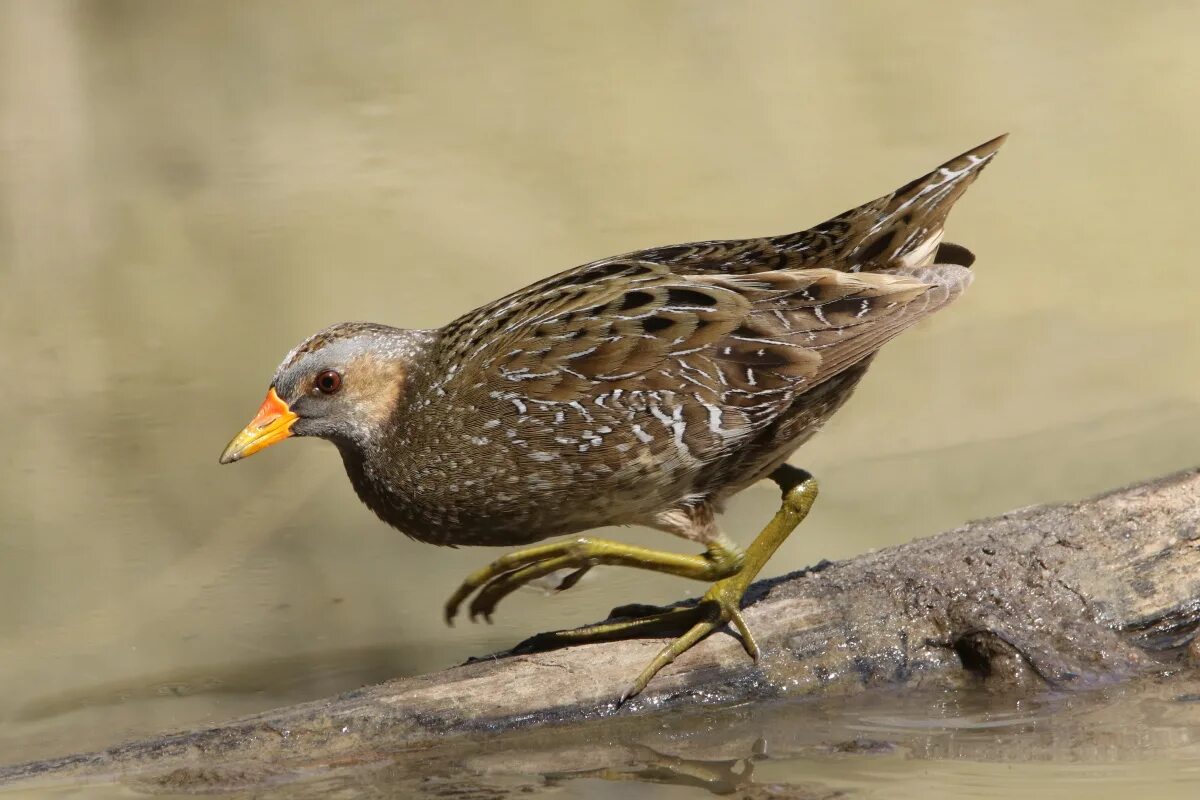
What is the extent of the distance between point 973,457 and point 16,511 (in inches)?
162

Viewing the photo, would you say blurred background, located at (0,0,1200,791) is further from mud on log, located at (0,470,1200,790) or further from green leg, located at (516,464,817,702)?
mud on log, located at (0,470,1200,790)

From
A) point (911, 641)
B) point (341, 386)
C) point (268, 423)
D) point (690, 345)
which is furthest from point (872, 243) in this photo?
point (268, 423)

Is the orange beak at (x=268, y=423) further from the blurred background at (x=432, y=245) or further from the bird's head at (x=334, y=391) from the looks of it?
the blurred background at (x=432, y=245)

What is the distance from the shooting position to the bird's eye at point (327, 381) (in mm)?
5152

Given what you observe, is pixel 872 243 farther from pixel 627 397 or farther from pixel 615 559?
pixel 615 559

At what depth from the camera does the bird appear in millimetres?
4926

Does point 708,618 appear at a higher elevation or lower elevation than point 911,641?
higher

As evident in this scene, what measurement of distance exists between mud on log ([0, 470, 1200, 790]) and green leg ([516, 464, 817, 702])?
5 cm

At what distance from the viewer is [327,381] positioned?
5.16 metres

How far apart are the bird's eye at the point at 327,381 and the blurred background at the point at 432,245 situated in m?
1.37

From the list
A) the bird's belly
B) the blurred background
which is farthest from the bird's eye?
the blurred background

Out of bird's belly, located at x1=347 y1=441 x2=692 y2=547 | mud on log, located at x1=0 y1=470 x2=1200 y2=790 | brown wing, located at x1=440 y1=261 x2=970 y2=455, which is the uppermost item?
brown wing, located at x1=440 y1=261 x2=970 y2=455

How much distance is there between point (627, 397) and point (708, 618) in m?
0.69

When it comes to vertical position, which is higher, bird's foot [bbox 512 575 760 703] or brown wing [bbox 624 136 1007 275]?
brown wing [bbox 624 136 1007 275]
